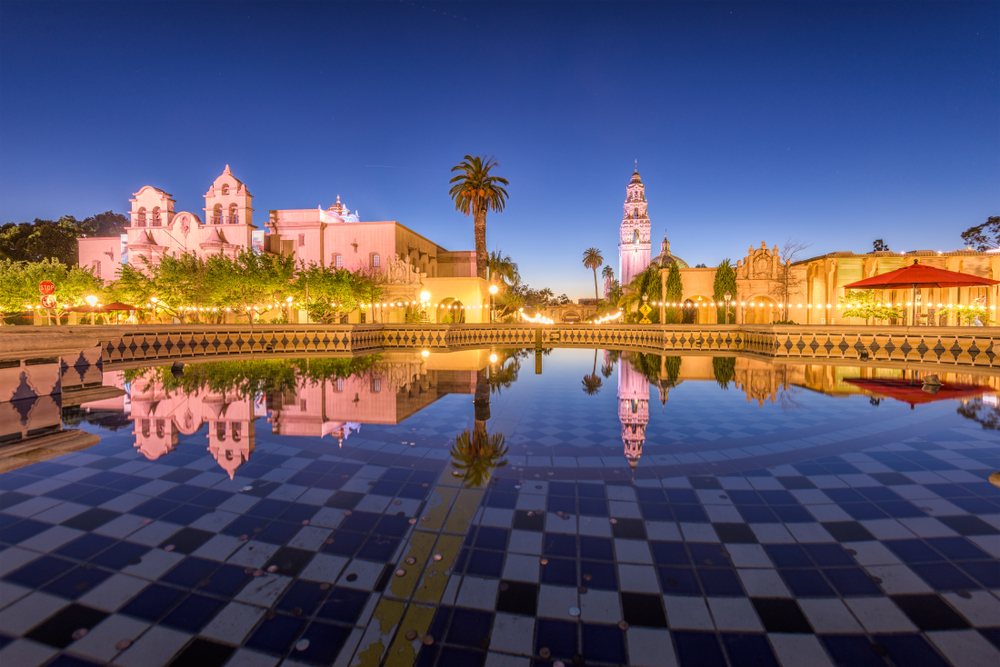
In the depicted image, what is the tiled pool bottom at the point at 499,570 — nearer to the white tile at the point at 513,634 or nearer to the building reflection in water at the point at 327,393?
the white tile at the point at 513,634

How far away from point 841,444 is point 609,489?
12.4 ft

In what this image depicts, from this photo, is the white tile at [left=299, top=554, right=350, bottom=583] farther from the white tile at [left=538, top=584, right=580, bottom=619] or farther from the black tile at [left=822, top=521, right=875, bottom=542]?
the black tile at [left=822, top=521, right=875, bottom=542]

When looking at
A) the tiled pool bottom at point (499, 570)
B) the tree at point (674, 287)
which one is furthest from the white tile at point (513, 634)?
the tree at point (674, 287)

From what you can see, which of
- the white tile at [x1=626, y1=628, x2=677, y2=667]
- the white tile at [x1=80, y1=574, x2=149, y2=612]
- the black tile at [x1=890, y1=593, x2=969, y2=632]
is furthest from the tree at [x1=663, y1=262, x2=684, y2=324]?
the white tile at [x1=80, y1=574, x2=149, y2=612]

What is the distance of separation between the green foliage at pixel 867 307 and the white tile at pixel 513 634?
2679 centimetres

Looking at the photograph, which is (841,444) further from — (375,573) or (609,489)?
(375,573)

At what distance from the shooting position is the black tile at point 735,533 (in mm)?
3340

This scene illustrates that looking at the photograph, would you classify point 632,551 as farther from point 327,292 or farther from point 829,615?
point 327,292

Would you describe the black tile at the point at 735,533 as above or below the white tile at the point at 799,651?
above

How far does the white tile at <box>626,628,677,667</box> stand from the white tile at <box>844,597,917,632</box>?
115 cm

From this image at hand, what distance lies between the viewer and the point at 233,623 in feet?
8.14

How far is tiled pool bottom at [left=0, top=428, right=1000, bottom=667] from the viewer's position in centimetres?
232

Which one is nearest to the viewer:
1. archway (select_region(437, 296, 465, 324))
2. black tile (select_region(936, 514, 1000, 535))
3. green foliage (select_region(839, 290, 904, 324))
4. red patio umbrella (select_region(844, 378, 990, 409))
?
black tile (select_region(936, 514, 1000, 535))

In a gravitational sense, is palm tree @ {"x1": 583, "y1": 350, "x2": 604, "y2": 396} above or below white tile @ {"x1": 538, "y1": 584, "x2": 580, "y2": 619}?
above
